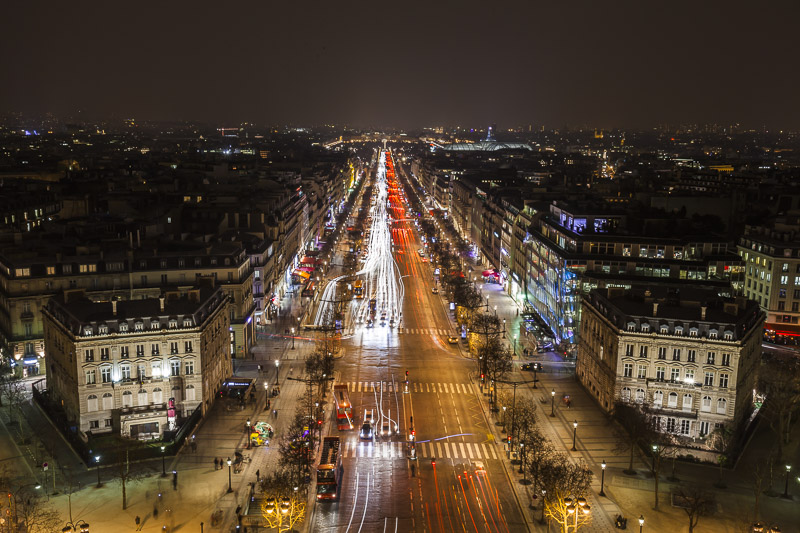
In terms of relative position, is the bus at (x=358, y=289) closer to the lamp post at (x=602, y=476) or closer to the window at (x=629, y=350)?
the window at (x=629, y=350)

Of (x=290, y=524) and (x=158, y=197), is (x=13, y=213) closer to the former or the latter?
A: (x=158, y=197)

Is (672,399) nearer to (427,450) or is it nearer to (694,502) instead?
(694,502)

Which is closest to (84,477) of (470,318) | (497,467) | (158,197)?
(497,467)

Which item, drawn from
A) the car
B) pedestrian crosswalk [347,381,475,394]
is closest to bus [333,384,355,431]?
the car

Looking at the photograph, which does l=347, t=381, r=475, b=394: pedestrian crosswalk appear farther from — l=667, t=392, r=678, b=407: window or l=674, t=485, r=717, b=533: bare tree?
l=674, t=485, r=717, b=533: bare tree

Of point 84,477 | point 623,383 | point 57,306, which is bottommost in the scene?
point 84,477
